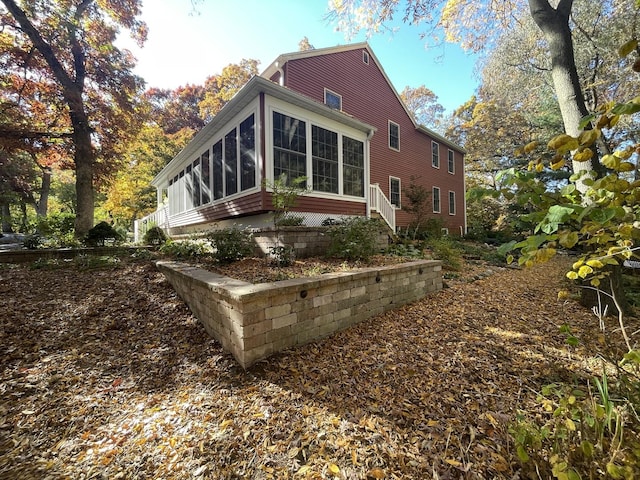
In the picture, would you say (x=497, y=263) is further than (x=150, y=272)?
Yes

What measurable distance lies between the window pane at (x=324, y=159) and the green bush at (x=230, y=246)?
2.78 metres

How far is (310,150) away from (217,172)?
3392 mm

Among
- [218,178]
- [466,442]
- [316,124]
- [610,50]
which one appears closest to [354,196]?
[316,124]

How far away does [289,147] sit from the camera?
6793 mm

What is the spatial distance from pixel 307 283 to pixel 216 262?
282 cm

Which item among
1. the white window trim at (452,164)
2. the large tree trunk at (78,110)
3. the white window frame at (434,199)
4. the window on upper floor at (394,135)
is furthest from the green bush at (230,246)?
the white window trim at (452,164)

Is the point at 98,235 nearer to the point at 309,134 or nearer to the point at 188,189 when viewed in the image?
the point at 188,189

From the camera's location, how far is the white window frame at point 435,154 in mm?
14875

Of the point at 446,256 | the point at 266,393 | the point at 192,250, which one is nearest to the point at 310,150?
the point at 192,250

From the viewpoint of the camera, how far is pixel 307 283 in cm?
312

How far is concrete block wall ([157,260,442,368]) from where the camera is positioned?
2.69 metres

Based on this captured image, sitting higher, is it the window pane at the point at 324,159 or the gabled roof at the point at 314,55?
the gabled roof at the point at 314,55

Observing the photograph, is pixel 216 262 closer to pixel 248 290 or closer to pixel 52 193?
pixel 248 290

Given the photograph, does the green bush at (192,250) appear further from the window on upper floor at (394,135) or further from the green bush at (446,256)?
the window on upper floor at (394,135)
